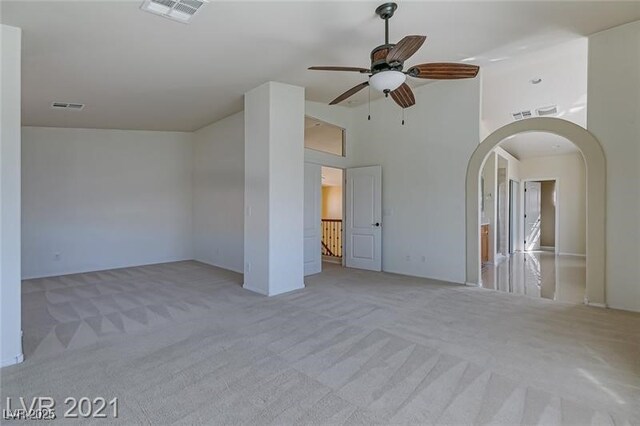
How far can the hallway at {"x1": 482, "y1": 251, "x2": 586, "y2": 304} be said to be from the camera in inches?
195

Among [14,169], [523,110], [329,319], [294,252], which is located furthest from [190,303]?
[523,110]

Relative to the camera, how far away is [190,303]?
4.43 metres

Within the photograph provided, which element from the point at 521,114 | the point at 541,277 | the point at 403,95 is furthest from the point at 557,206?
the point at 403,95

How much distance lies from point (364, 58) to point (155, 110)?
12.9 ft

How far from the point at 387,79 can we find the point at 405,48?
32 centimetres

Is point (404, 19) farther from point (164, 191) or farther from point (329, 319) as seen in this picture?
point (164, 191)

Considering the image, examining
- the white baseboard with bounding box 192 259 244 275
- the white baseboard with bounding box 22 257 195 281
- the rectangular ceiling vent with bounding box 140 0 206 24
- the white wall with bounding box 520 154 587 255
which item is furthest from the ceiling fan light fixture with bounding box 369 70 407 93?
the white wall with bounding box 520 154 587 255

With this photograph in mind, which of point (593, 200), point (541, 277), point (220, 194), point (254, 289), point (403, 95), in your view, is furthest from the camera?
point (220, 194)

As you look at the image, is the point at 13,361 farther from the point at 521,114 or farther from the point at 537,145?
the point at 537,145

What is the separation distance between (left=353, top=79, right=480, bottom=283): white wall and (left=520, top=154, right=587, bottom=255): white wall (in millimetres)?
6074

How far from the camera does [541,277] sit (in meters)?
6.15

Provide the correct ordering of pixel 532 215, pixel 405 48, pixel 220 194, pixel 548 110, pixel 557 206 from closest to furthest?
pixel 405 48
pixel 548 110
pixel 220 194
pixel 557 206
pixel 532 215

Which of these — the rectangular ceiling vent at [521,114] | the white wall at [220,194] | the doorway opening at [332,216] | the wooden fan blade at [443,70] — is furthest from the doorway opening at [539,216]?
the white wall at [220,194]

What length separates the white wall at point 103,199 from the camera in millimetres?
6250
